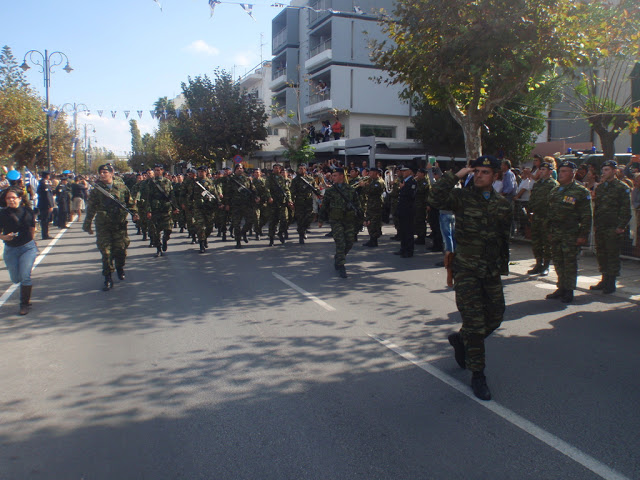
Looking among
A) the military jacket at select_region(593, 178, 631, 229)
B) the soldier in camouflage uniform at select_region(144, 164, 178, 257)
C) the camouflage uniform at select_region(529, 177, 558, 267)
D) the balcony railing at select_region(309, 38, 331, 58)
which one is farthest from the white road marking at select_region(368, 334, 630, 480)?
the balcony railing at select_region(309, 38, 331, 58)

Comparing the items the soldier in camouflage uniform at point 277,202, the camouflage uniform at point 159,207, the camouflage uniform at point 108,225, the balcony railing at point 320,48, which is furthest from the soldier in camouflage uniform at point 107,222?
the balcony railing at point 320,48

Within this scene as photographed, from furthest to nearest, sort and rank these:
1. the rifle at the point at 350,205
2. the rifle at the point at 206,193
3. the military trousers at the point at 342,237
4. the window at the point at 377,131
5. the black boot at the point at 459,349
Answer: the window at the point at 377,131 < the rifle at the point at 206,193 < the rifle at the point at 350,205 < the military trousers at the point at 342,237 < the black boot at the point at 459,349

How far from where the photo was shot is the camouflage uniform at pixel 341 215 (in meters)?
9.39

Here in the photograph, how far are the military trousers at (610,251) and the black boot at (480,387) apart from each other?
4696mm

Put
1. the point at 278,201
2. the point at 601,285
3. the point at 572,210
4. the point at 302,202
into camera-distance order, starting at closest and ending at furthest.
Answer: the point at 572,210, the point at 601,285, the point at 278,201, the point at 302,202

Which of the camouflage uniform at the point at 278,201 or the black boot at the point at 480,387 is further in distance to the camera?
the camouflage uniform at the point at 278,201

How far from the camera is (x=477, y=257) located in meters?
4.38

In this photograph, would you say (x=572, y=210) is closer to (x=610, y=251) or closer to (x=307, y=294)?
(x=610, y=251)

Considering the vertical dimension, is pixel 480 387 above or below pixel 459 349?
below

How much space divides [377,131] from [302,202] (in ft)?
72.8

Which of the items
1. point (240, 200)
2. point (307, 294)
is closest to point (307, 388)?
point (307, 294)

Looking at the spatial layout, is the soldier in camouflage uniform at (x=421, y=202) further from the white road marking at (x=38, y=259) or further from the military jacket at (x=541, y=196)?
the white road marking at (x=38, y=259)

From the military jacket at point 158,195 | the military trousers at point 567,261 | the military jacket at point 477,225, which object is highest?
the military jacket at point 158,195

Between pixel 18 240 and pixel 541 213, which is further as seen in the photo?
pixel 541 213
